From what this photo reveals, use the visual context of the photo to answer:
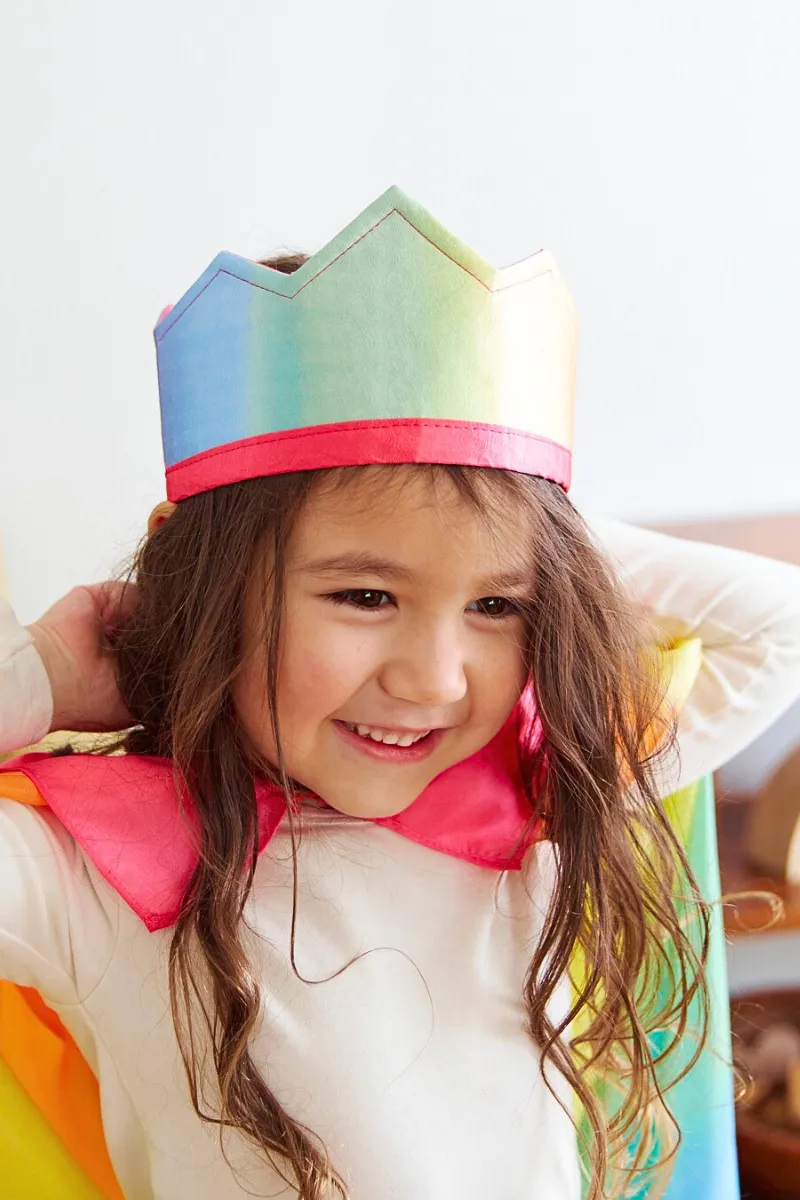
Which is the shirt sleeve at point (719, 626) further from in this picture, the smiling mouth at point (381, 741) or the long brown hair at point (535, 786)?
the smiling mouth at point (381, 741)

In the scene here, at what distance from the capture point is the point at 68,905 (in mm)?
669

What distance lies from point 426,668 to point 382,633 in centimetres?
4

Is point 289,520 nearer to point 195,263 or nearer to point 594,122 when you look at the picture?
point 195,263

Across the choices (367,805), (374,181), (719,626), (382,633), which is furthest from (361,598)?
(374,181)

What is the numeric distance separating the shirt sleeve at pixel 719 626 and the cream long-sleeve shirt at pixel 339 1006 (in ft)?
0.83

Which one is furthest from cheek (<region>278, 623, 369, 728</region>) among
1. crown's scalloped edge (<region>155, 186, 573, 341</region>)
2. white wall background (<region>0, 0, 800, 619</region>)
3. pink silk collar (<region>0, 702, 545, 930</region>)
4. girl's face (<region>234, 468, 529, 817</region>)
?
white wall background (<region>0, 0, 800, 619</region>)

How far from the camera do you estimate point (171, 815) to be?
72 centimetres

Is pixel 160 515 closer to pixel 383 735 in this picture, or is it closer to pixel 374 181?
pixel 383 735

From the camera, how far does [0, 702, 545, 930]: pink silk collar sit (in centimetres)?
67

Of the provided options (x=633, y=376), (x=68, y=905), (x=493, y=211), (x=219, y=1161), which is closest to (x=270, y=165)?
(x=493, y=211)

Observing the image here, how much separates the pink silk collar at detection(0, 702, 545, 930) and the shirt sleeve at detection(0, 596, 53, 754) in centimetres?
2

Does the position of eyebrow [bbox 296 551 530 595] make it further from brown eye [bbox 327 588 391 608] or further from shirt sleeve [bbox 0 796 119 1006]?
shirt sleeve [bbox 0 796 119 1006]

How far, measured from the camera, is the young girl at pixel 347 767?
0.64m

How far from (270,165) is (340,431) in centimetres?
55
